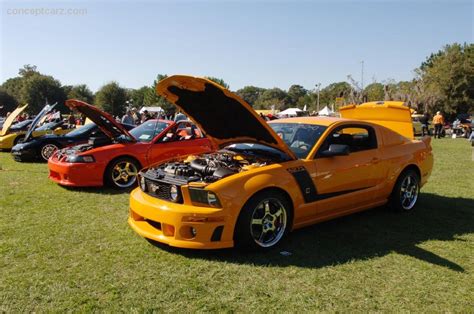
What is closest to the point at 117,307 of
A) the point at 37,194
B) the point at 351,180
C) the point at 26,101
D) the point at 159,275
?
the point at 159,275

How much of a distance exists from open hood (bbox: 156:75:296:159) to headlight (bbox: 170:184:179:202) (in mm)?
1140

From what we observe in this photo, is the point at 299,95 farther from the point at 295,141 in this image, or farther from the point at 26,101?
the point at 295,141

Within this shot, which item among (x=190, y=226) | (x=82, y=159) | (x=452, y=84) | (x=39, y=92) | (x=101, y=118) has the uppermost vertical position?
(x=39, y=92)

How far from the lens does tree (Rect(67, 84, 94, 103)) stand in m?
79.6

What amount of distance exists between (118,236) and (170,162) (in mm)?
1134

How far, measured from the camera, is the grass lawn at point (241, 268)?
3197 mm

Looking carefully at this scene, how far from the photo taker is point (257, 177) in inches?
162

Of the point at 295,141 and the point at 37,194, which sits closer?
the point at 295,141

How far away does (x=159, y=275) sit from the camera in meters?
3.64

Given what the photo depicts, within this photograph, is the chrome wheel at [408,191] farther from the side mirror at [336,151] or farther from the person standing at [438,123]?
the person standing at [438,123]

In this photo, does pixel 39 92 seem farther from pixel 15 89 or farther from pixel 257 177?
pixel 257 177

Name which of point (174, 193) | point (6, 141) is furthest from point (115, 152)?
point (6, 141)

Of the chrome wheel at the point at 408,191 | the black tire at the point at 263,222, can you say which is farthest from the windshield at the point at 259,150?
the chrome wheel at the point at 408,191

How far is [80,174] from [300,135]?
425cm
